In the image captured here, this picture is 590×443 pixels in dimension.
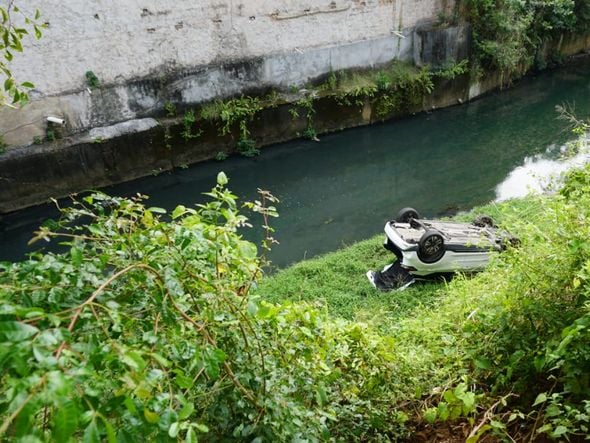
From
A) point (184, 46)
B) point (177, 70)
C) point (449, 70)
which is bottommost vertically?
point (449, 70)

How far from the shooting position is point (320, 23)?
1169 cm

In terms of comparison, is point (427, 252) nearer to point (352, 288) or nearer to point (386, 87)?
point (352, 288)

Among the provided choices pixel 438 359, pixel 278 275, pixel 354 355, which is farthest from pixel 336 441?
pixel 278 275

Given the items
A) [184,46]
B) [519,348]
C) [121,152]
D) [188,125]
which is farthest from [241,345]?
[184,46]

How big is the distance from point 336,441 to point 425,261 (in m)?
4.08

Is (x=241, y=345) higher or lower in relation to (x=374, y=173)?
higher

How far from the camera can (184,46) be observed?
34.0 ft

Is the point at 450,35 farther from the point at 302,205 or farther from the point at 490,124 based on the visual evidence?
the point at 302,205

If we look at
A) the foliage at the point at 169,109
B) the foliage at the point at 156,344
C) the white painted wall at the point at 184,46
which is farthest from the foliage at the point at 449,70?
the foliage at the point at 156,344

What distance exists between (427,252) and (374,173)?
498cm

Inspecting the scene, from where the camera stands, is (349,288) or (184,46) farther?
(184,46)

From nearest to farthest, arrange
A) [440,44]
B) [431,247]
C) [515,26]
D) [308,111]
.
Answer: [431,247] < [308,111] < [515,26] < [440,44]

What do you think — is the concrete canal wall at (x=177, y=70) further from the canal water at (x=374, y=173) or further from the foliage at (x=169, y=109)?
the canal water at (x=374, y=173)

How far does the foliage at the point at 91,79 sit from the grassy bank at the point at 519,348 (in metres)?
8.67
